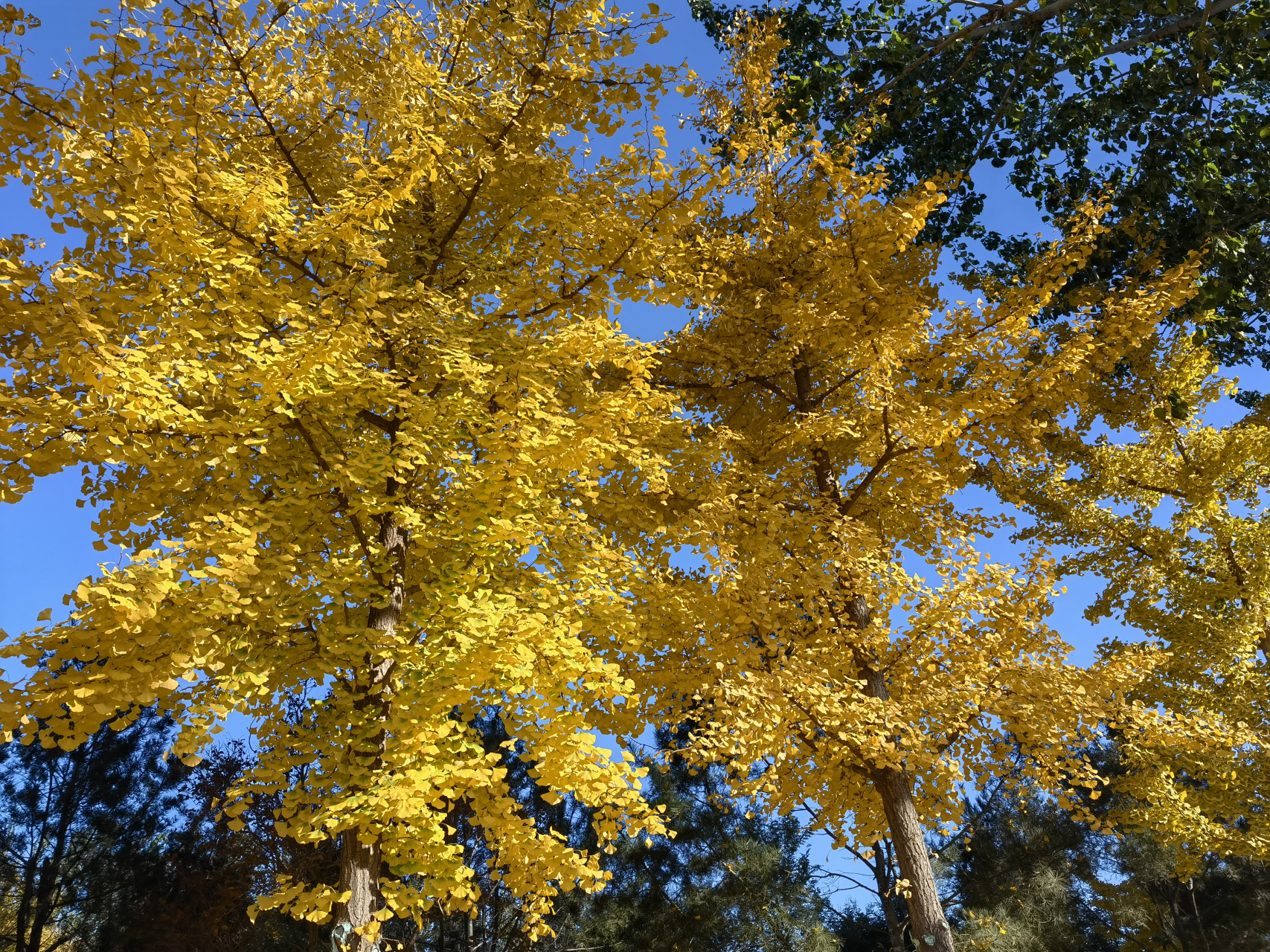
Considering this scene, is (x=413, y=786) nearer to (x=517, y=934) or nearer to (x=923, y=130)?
(x=923, y=130)

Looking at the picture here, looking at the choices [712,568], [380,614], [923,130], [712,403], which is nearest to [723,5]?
[923,130]

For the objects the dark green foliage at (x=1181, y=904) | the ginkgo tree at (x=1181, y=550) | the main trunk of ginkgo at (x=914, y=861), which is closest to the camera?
the main trunk of ginkgo at (x=914, y=861)

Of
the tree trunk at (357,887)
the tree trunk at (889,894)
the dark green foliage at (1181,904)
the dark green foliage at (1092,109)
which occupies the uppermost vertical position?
the dark green foliage at (1092,109)

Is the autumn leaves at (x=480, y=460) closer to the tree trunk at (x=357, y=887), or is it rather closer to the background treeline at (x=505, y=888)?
the tree trunk at (x=357, y=887)

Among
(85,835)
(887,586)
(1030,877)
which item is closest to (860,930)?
(1030,877)

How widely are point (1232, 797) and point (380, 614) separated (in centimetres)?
1060

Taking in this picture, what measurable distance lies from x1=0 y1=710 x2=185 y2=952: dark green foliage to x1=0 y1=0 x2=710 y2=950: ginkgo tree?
12.7 m

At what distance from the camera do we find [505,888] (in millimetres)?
13367

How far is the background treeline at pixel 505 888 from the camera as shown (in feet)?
41.4

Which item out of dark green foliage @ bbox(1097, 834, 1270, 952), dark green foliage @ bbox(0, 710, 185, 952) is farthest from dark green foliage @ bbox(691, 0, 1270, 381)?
dark green foliage @ bbox(0, 710, 185, 952)

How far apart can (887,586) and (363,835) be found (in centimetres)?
428

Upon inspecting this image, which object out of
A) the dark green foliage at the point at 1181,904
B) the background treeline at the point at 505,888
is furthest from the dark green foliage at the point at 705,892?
the dark green foliage at the point at 1181,904

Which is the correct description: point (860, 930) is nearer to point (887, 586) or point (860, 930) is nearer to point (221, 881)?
point (221, 881)

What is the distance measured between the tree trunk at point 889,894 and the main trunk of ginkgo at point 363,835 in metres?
5.95
